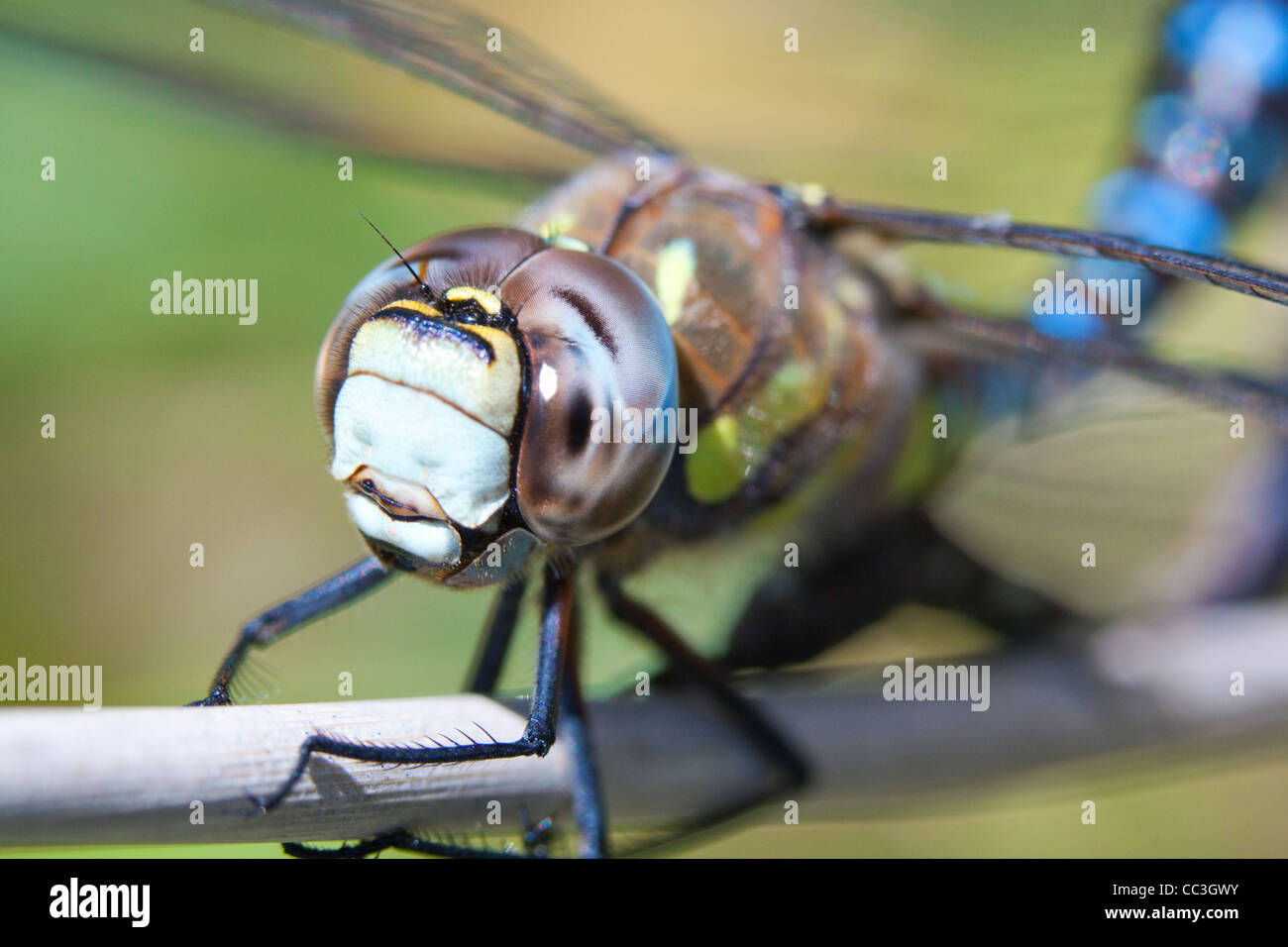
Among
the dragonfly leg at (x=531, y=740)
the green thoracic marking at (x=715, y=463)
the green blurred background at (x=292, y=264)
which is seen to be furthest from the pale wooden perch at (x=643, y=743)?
the green thoracic marking at (x=715, y=463)

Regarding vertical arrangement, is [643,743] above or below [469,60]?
below

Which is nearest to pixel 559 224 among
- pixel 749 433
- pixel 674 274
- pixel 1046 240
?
pixel 674 274

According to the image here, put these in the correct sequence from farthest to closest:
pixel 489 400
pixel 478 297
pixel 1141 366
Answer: pixel 1141 366 < pixel 478 297 < pixel 489 400

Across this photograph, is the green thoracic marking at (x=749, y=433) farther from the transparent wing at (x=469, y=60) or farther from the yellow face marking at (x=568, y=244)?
the transparent wing at (x=469, y=60)

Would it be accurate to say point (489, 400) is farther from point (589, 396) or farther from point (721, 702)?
point (721, 702)

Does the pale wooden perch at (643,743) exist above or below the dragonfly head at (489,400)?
below

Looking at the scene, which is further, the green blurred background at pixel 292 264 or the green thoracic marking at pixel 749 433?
the green blurred background at pixel 292 264
